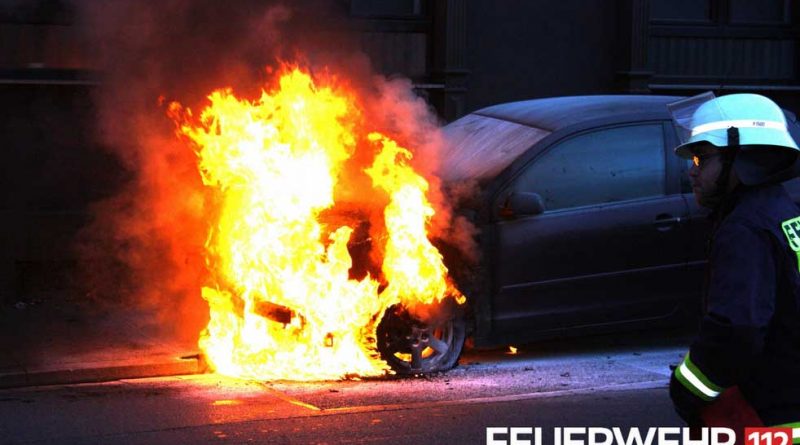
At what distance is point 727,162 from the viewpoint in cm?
309

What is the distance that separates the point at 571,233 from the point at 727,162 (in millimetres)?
4926

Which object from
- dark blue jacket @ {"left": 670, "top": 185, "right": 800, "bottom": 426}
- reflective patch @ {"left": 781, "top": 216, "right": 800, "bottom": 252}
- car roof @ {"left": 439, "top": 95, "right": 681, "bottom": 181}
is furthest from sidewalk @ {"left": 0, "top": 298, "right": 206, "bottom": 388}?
reflective patch @ {"left": 781, "top": 216, "right": 800, "bottom": 252}

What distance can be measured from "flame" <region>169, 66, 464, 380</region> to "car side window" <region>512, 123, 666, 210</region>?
906 millimetres

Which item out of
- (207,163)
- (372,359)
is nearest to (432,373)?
(372,359)

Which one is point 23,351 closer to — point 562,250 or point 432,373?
point 432,373

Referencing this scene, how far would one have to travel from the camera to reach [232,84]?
29.1ft

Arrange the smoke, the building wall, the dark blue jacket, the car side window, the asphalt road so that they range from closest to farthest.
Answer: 1. the dark blue jacket
2. the asphalt road
3. the car side window
4. the smoke
5. the building wall

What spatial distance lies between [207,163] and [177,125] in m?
1.17

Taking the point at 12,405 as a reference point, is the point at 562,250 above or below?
above

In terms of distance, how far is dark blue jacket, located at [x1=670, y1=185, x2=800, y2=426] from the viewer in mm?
2857

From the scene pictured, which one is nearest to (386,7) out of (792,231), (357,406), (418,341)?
(418,341)

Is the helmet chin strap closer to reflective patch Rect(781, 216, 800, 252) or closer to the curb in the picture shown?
reflective patch Rect(781, 216, 800, 252)

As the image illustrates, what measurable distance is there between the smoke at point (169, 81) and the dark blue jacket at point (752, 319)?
584 cm

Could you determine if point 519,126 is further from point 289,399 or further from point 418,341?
point 289,399
